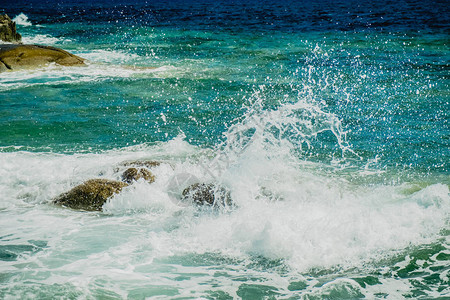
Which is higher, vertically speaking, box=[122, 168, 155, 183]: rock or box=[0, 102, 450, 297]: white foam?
box=[122, 168, 155, 183]: rock

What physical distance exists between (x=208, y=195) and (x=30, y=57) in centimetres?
1566

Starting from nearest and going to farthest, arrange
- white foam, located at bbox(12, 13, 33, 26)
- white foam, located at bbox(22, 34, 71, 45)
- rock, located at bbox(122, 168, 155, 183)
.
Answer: rock, located at bbox(122, 168, 155, 183) < white foam, located at bbox(22, 34, 71, 45) < white foam, located at bbox(12, 13, 33, 26)

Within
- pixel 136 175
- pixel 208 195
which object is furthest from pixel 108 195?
pixel 208 195

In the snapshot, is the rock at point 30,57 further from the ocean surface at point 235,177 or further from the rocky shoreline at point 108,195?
the rocky shoreline at point 108,195

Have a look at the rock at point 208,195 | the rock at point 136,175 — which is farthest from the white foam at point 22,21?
the rock at point 208,195

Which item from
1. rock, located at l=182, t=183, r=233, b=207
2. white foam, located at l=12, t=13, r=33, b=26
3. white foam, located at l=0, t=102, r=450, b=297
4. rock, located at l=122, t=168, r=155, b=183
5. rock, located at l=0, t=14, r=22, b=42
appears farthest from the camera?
white foam, located at l=12, t=13, r=33, b=26

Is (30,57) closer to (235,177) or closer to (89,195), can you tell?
(89,195)

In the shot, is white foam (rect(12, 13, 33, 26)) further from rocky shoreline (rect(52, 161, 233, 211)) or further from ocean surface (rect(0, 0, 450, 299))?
rocky shoreline (rect(52, 161, 233, 211))

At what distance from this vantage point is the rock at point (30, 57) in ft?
70.2

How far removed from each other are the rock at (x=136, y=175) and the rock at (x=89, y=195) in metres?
0.42

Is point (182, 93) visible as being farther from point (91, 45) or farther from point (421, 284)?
point (91, 45)

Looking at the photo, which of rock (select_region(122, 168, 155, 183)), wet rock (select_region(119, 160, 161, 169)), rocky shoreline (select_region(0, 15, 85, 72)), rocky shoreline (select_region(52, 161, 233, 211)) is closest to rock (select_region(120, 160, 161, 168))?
wet rock (select_region(119, 160, 161, 169))

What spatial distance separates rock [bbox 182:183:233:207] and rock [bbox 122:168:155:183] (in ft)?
2.95

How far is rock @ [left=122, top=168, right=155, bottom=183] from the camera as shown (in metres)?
9.83
